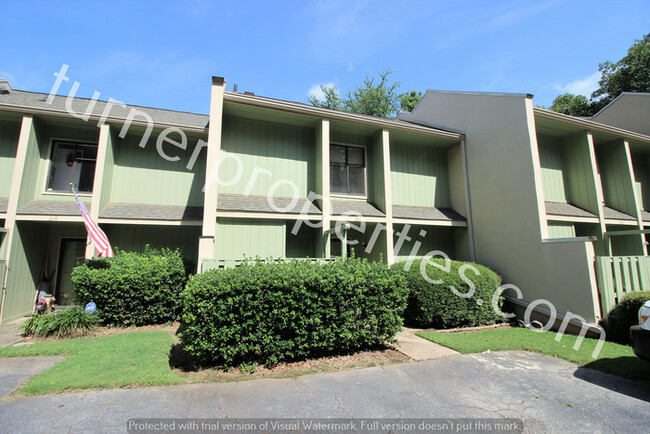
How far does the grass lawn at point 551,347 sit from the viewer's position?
15.8 ft

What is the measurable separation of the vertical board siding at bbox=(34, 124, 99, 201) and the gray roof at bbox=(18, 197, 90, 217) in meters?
0.24

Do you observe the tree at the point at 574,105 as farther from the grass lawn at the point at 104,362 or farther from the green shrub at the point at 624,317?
the grass lawn at the point at 104,362

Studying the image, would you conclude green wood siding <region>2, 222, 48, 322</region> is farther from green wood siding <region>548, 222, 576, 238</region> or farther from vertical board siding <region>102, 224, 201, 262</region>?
green wood siding <region>548, 222, 576, 238</region>

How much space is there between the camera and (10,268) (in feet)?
26.3

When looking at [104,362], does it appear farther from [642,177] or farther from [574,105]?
[574,105]

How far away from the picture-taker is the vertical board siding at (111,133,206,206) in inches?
380

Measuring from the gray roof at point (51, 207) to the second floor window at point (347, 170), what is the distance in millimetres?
7832

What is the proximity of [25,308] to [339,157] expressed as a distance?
10.7 metres

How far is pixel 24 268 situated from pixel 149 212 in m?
3.71

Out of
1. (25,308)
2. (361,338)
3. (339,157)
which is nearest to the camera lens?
(361,338)

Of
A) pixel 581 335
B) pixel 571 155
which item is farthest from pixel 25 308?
pixel 571 155

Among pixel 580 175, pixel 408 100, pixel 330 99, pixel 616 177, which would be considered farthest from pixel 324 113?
pixel 408 100

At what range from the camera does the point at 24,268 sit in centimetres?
858

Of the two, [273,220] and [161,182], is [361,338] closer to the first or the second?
Answer: [273,220]
